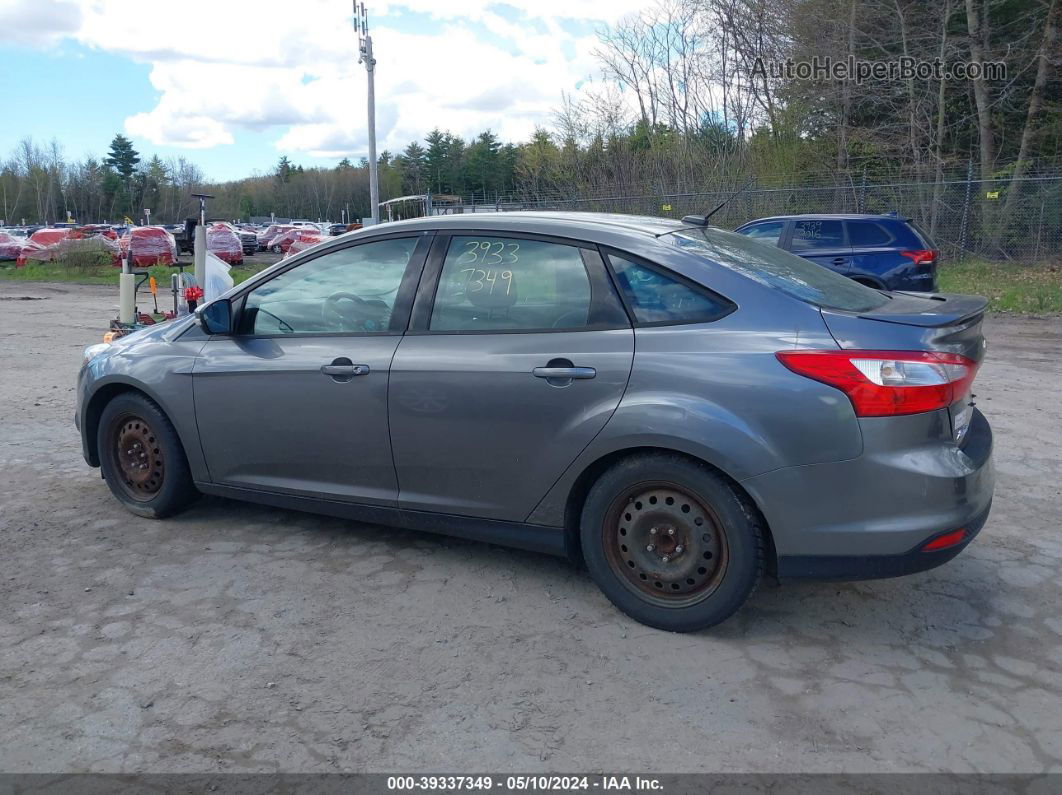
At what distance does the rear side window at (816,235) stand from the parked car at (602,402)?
9332 mm

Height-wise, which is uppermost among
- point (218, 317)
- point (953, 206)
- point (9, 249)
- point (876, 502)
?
point (953, 206)

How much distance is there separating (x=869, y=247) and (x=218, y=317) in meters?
10.7

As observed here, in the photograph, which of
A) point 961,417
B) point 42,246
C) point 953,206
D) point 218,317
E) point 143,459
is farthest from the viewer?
point 42,246

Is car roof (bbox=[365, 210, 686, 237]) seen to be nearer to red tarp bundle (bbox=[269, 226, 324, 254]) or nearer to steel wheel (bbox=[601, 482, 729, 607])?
steel wheel (bbox=[601, 482, 729, 607])

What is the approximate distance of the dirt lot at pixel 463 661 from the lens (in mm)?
3092

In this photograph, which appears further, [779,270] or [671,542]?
[779,270]

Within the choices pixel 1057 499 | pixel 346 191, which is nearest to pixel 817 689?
pixel 1057 499

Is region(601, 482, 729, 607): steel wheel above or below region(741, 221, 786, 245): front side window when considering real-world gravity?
below

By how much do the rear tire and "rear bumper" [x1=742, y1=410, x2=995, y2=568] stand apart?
318cm

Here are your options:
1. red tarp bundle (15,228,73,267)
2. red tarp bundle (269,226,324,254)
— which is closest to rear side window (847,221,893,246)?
red tarp bundle (15,228,73,267)

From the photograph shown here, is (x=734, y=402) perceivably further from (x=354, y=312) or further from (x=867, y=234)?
(x=867, y=234)

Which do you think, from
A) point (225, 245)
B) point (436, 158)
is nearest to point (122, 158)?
point (436, 158)

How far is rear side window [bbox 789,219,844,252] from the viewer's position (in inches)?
533

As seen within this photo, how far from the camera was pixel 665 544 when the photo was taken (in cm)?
387
